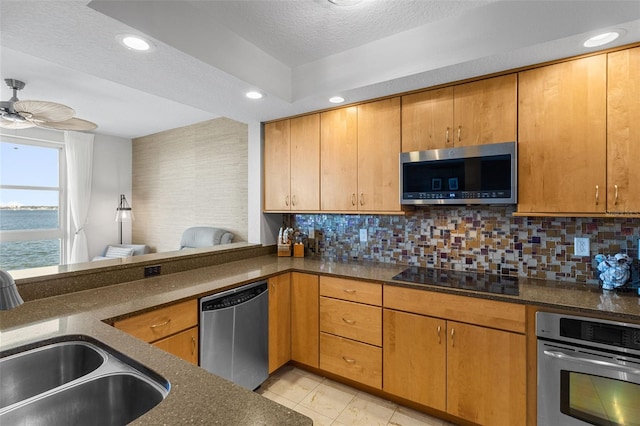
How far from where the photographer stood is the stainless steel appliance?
1438mm

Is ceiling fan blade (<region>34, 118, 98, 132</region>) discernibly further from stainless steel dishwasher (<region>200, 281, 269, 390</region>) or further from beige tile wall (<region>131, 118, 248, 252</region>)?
stainless steel dishwasher (<region>200, 281, 269, 390</region>)

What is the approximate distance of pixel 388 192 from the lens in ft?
7.88

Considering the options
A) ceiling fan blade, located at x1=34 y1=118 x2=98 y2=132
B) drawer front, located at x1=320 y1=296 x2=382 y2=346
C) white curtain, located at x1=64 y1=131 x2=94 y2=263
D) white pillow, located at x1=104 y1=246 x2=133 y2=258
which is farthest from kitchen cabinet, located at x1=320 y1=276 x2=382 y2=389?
white curtain, located at x1=64 y1=131 x2=94 y2=263

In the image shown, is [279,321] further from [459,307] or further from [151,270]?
[459,307]

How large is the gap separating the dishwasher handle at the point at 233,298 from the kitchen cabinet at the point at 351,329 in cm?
49

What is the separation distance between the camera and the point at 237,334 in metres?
2.08

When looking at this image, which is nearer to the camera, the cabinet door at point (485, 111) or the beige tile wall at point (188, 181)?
the cabinet door at point (485, 111)

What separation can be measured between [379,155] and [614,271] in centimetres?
162

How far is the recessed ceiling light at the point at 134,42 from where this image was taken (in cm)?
153

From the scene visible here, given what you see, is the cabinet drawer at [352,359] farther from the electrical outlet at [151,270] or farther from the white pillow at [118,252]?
the white pillow at [118,252]

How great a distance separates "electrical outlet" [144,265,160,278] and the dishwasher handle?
0.60m

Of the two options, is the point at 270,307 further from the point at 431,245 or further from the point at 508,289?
the point at 508,289

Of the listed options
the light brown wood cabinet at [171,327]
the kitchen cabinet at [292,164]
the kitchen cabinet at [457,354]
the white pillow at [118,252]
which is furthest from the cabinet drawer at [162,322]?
the white pillow at [118,252]

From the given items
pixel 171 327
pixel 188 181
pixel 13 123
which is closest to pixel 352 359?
pixel 171 327
